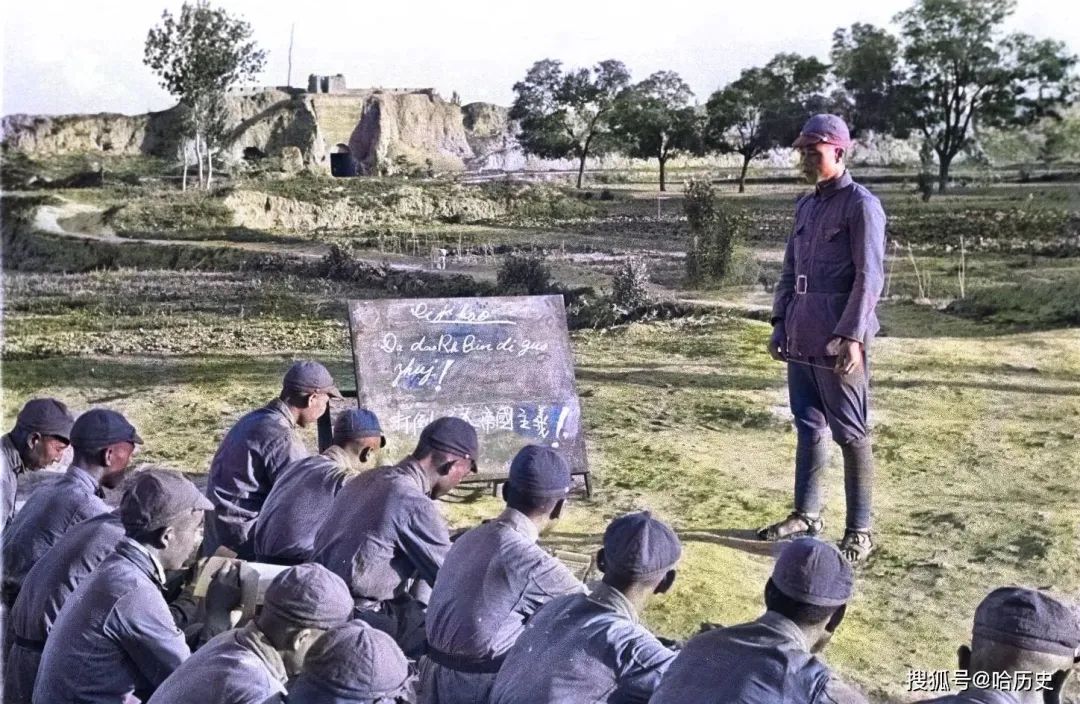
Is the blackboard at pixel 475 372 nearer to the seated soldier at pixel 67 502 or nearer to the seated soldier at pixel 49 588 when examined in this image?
the seated soldier at pixel 67 502

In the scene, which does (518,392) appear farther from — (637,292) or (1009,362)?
(637,292)

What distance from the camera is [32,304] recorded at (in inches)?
522

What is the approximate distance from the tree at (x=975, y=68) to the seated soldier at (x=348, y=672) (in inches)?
554

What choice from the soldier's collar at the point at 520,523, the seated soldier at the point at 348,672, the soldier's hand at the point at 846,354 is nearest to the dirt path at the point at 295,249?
the soldier's hand at the point at 846,354

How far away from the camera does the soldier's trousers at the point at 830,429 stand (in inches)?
213

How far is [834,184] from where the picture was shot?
546cm

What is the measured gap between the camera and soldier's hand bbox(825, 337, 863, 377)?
17.3ft

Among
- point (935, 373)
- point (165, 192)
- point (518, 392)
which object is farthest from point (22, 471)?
point (165, 192)

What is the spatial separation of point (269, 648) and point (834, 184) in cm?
349

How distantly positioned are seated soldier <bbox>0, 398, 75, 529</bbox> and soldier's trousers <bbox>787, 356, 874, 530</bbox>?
10.6 ft

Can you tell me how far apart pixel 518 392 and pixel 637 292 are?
6.28 metres

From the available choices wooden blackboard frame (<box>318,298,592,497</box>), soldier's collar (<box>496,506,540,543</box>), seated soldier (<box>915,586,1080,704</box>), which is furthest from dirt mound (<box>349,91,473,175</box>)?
seated soldier (<box>915,586,1080,704</box>)

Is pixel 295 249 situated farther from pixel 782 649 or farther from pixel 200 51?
pixel 782 649

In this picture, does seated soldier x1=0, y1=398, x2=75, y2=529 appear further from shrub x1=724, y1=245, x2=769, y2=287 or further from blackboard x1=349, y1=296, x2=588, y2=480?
shrub x1=724, y1=245, x2=769, y2=287
